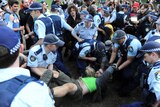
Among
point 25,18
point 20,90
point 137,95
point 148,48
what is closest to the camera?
point 20,90

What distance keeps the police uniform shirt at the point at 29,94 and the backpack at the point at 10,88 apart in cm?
2

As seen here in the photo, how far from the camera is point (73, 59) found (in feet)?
22.6

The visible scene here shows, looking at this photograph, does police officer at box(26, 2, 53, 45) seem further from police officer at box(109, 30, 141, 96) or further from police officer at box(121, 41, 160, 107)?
police officer at box(121, 41, 160, 107)

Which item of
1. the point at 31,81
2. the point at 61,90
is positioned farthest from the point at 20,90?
the point at 61,90

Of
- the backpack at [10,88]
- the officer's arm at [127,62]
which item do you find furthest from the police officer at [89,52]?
the backpack at [10,88]

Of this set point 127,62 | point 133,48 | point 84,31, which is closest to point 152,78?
point 133,48

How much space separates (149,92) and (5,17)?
10.9 feet

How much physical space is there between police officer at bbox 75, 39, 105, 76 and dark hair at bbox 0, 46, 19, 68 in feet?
12.9

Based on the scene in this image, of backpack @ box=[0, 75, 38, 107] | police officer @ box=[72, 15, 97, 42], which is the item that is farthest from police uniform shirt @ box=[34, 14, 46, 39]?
backpack @ box=[0, 75, 38, 107]

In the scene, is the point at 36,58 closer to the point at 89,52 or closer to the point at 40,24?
the point at 40,24

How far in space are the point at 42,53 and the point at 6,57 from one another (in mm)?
2793

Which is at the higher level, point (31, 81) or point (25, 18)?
point (31, 81)

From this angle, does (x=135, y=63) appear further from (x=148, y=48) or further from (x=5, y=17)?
(x=5, y=17)

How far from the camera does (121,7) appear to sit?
9.51 m
